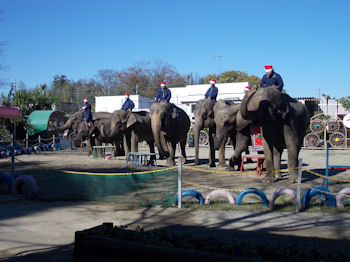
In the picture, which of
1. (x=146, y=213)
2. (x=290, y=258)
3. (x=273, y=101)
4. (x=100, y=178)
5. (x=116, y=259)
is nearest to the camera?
(x=290, y=258)

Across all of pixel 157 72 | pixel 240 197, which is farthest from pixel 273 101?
pixel 157 72

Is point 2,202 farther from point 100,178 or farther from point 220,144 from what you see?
point 220,144

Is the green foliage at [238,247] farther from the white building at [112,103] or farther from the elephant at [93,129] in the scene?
the white building at [112,103]

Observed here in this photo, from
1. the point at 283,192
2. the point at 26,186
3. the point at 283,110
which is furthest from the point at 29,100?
the point at 283,192

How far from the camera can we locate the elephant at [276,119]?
399 inches

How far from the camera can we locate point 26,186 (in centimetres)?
965

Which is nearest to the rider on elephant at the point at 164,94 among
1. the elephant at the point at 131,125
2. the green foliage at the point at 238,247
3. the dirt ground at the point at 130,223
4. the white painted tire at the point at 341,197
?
the elephant at the point at 131,125

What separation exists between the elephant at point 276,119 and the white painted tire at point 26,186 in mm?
5589

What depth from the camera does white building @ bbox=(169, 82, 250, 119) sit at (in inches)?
1642

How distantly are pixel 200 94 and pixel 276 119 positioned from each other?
3369 centimetres

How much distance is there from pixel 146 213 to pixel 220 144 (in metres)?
6.91

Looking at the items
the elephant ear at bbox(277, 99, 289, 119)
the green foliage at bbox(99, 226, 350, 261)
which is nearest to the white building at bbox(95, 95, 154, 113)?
the elephant ear at bbox(277, 99, 289, 119)

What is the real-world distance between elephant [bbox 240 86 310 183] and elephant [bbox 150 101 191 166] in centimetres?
479

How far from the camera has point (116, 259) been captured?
4.32 meters
